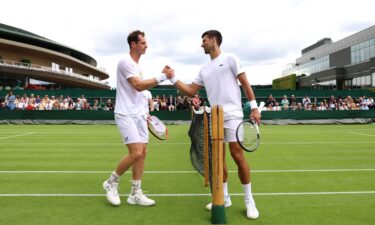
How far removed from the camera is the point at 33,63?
234 ft

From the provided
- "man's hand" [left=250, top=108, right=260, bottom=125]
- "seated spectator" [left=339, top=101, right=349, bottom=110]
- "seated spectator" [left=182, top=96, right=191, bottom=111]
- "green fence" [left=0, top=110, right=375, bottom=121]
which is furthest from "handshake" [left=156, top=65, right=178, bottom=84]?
"seated spectator" [left=339, top=101, right=349, bottom=110]

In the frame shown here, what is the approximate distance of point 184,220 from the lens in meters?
4.52

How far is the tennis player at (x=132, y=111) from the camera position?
496 cm

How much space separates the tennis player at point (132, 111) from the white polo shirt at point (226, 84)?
957mm

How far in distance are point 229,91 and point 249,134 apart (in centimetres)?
65

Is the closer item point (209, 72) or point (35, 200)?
point (209, 72)

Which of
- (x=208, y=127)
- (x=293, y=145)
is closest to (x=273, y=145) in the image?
(x=293, y=145)

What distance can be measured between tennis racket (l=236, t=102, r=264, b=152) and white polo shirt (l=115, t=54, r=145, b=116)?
4.66 ft

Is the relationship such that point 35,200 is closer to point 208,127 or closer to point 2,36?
point 208,127

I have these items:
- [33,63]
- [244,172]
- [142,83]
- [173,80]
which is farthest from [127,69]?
[33,63]

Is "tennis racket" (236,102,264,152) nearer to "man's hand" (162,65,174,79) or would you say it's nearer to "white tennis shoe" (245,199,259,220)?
"white tennis shoe" (245,199,259,220)

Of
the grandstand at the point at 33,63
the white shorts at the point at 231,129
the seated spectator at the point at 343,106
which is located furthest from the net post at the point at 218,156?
the grandstand at the point at 33,63

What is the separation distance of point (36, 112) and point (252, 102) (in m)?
21.1

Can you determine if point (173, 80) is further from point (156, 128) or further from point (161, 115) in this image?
point (161, 115)
